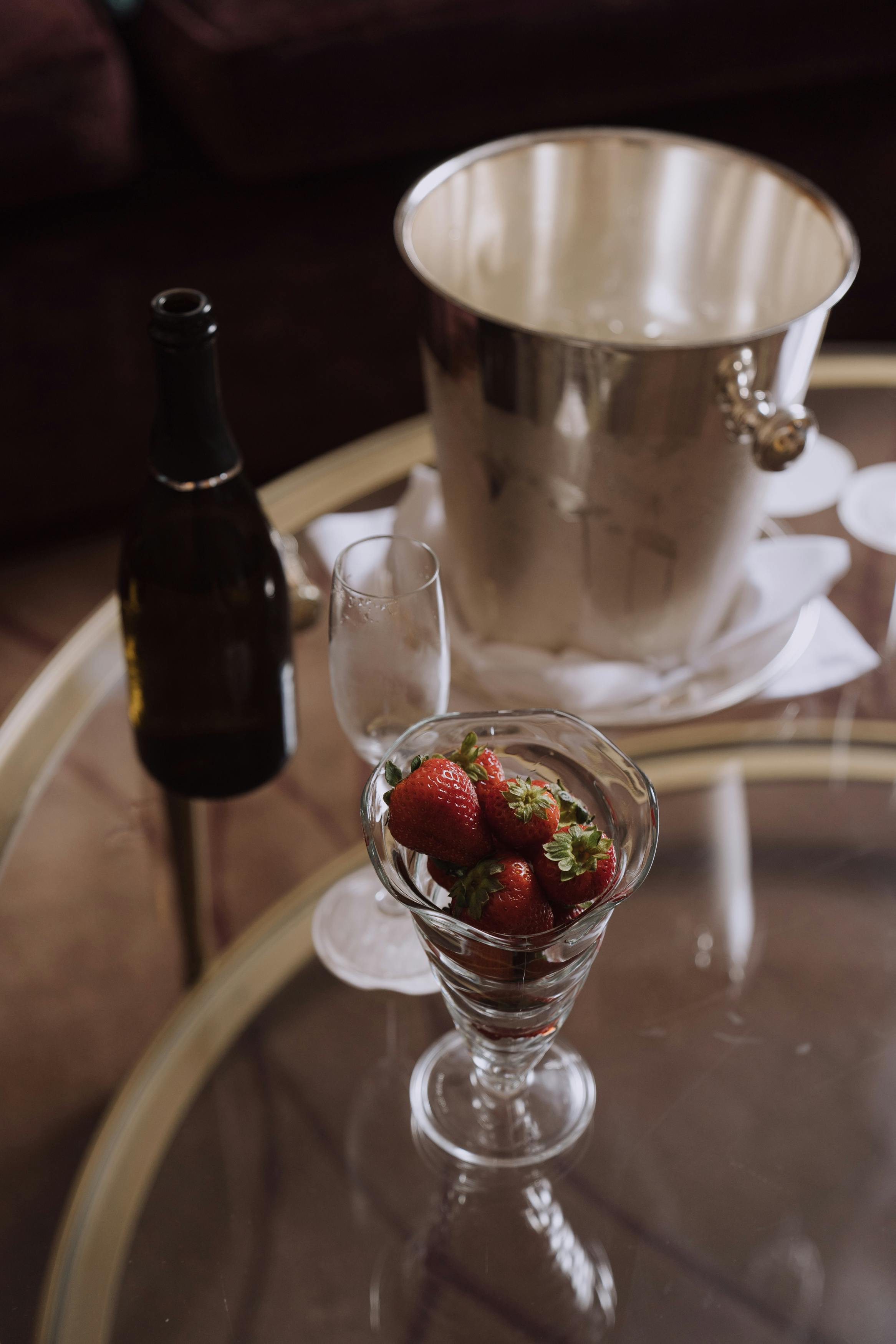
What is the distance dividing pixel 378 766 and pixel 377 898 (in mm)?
156

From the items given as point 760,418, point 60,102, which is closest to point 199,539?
point 760,418

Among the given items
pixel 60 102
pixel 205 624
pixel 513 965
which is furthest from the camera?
pixel 60 102

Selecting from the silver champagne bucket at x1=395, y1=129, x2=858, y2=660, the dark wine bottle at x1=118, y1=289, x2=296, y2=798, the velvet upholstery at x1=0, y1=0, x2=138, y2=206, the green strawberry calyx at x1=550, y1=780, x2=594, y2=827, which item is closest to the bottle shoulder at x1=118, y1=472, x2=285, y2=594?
the dark wine bottle at x1=118, y1=289, x2=296, y2=798

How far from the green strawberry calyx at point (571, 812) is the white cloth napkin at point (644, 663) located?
0.20 metres

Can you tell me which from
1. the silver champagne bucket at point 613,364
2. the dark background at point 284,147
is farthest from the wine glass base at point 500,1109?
the dark background at point 284,147

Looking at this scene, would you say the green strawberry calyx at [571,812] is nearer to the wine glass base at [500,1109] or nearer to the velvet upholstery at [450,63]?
the wine glass base at [500,1109]

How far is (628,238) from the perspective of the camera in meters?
0.75

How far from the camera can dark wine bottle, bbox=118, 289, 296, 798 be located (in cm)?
57

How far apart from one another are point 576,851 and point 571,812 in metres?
0.03

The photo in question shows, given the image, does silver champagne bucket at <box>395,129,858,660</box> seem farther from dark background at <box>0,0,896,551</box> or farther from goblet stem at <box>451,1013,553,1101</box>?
dark background at <box>0,0,896,551</box>

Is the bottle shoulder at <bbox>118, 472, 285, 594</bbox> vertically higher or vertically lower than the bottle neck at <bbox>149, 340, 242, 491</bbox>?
lower

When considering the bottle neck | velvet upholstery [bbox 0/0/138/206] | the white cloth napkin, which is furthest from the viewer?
velvet upholstery [bbox 0/0/138/206]

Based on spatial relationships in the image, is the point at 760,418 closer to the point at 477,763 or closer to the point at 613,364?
the point at 613,364

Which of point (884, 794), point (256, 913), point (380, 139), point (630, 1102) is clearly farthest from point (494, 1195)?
point (380, 139)
